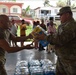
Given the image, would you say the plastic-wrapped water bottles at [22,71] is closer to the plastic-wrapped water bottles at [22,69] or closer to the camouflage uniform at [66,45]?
the plastic-wrapped water bottles at [22,69]

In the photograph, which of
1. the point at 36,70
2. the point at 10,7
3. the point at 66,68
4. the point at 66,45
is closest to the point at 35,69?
the point at 36,70

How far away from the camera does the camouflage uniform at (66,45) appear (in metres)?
4.06

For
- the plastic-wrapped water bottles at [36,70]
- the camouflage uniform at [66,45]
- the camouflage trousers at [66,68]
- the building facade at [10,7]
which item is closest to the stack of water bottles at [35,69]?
the plastic-wrapped water bottles at [36,70]

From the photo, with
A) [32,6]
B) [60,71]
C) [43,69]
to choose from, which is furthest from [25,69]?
[32,6]

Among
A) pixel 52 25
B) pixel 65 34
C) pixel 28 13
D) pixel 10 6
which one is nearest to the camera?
pixel 65 34

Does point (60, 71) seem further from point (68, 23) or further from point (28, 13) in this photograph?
point (28, 13)

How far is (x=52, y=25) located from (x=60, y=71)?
24.3ft

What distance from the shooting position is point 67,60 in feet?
14.1

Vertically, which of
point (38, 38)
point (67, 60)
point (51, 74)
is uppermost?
point (38, 38)

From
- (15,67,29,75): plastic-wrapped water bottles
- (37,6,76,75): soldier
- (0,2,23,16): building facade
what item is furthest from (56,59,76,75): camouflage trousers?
(0,2,23,16): building facade

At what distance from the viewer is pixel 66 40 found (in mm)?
4062

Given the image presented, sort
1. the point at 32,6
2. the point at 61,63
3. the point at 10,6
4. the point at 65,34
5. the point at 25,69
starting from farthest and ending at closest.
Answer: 1. the point at 32,6
2. the point at 10,6
3. the point at 25,69
4. the point at 61,63
5. the point at 65,34

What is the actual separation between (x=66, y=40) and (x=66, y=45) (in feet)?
0.61

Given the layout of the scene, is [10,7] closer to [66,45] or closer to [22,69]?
[22,69]
